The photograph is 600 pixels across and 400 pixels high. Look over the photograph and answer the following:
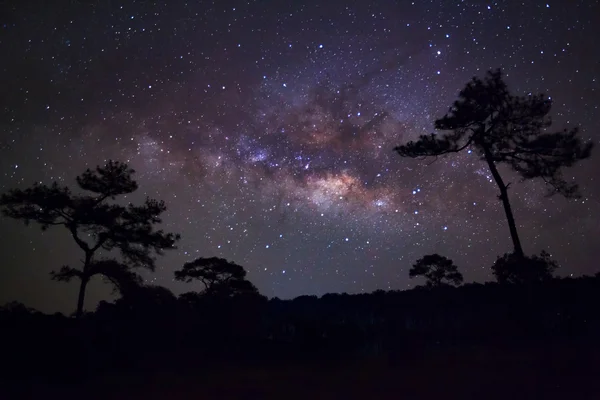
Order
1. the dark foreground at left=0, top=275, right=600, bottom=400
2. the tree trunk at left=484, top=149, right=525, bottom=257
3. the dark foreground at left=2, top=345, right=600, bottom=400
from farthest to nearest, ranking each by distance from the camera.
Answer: the tree trunk at left=484, top=149, right=525, bottom=257 → the dark foreground at left=0, top=275, right=600, bottom=400 → the dark foreground at left=2, top=345, right=600, bottom=400

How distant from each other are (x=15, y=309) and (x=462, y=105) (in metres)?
23.2

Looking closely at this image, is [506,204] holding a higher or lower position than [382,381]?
higher

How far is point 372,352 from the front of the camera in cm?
1992

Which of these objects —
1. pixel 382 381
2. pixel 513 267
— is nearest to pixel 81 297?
pixel 382 381

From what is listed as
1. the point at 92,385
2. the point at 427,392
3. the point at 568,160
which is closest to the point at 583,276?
the point at 568,160

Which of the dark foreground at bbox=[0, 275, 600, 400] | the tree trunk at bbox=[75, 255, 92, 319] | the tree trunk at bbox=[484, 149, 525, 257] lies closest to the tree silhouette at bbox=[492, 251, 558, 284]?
the dark foreground at bbox=[0, 275, 600, 400]

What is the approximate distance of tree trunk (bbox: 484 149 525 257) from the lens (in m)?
21.7

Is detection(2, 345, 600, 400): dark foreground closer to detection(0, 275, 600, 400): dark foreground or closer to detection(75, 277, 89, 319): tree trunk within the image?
detection(0, 275, 600, 400): dark foreground

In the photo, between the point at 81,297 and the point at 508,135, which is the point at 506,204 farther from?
the point at 81,297

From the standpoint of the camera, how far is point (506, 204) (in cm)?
2234

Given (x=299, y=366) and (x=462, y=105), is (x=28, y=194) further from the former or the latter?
(x=462, y=105)

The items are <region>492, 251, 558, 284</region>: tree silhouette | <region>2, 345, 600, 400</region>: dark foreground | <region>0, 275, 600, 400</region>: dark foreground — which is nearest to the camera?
<region>2, 345, 600, 400</region>: dark foreground

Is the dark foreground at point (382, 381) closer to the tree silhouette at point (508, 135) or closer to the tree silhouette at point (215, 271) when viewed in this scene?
the tree silhouette at point (508, 135)

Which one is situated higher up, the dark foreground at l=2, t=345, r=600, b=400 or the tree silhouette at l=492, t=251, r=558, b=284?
the tree silhouette at l=492, t=251, r=558, b=284
